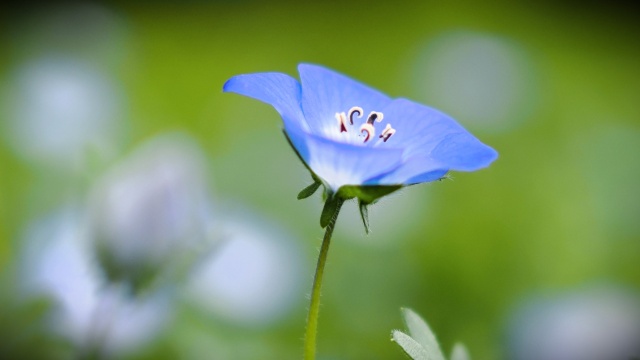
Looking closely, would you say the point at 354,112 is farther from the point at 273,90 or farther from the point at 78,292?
the point at 78,292

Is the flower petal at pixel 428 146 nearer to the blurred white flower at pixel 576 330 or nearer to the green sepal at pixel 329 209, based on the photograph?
the green sepal at pixel 329 209

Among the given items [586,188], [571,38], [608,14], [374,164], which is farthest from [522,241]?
[608,14]

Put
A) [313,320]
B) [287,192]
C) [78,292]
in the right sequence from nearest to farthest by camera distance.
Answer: [313,320] < [78,292] < [287,192]

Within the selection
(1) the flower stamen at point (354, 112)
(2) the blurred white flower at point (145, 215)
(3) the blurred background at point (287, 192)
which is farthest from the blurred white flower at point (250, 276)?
(1) the flower stamen at point (354, 112)

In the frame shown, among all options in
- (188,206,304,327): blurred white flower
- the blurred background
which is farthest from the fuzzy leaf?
(188,206,304,327): blurred white flower

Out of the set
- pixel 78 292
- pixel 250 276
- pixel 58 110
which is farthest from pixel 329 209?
pixel 58 110

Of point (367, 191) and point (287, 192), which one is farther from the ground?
point (287, 192)
